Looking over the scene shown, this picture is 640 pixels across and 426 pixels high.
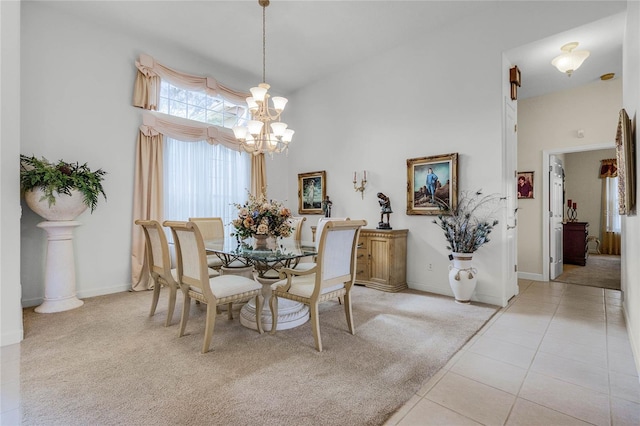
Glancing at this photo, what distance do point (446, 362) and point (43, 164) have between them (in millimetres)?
4236

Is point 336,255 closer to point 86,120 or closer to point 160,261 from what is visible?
point 160,261

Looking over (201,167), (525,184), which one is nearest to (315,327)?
(201,167)

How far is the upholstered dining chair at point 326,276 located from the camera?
2.37 metres

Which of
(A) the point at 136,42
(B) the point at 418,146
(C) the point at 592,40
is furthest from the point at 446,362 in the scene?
(A) the point at 136,42

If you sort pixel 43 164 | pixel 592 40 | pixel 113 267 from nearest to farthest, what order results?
pixel 43 164 → pixel 592 40 → pixel 113 267

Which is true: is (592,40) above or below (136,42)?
below

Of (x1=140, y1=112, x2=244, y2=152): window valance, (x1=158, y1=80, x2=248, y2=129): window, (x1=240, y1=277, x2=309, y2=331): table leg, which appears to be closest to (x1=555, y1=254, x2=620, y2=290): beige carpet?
(x1=240, y1=277, x2=309, y2=331): table leg

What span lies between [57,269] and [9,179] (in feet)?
3.90

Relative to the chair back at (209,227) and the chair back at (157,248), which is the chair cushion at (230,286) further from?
the chair back at (209,227)

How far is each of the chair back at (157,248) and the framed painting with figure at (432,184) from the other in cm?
315

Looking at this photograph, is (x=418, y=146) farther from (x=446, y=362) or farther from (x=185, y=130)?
(x=185, y=130)

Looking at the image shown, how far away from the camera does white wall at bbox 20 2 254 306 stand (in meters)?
3.48

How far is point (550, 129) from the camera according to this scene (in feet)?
15.6

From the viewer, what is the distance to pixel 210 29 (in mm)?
4078
